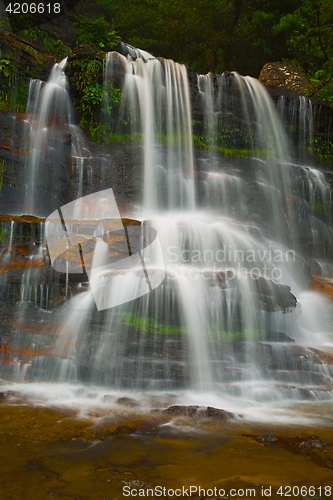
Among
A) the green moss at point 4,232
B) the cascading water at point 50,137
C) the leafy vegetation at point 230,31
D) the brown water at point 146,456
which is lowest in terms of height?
the brown water at point 146,456

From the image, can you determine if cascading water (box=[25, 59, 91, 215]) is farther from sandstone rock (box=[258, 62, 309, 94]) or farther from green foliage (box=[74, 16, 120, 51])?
sandstone rock (box=[258, 62, 309, 94])

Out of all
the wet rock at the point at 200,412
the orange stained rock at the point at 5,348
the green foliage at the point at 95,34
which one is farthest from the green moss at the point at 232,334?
the green foliage at the point at 95,34

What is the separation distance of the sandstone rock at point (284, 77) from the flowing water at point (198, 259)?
1.75 m

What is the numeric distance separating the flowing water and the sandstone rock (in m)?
1.75

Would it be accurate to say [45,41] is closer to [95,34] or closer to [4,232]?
[95,34]

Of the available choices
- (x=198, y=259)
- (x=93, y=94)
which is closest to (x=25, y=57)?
(x=93, y=94)

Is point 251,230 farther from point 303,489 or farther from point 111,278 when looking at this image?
point 303,489

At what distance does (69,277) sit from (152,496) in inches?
200

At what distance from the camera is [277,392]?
19.0 feet

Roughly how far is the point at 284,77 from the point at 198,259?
36.7 feet

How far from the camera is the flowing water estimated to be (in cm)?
625

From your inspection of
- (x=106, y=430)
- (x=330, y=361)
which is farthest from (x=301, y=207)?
(x=106, y=430)

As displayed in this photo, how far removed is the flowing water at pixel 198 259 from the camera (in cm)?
625

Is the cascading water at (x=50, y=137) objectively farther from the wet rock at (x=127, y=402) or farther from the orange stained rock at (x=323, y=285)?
the wet rock at (x=127, y=402)
